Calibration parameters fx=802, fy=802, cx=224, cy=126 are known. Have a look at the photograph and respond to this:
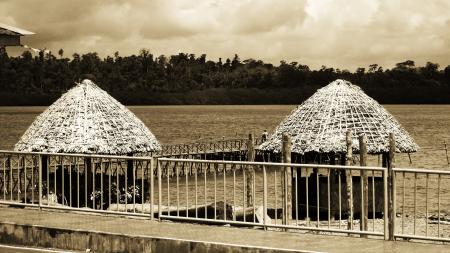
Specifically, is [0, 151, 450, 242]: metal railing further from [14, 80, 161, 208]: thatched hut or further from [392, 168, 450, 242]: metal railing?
[14, 80, 161, 208]: thatched hut

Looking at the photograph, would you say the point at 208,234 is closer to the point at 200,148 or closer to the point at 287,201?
the point at 287,201

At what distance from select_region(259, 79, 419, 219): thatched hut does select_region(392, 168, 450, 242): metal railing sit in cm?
145

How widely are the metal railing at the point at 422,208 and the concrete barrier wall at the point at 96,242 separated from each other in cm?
235

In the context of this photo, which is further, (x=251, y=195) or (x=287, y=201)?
(x=251, y=195)

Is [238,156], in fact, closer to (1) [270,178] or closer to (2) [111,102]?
(1) [270,178]

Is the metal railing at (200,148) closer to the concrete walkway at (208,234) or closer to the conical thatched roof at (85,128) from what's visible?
the conical thatched roof at (85,128)

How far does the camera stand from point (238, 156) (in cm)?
4869

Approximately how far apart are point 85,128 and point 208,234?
15.5 metres

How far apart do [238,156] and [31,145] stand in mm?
25122

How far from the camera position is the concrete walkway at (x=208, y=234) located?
30.6 ft

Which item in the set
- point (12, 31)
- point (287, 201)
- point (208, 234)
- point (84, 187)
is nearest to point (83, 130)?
point (84, 187)

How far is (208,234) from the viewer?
406 inches

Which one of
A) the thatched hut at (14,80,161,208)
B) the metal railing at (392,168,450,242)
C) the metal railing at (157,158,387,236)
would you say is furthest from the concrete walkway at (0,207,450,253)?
the thatched hut at (14,80,161,208)

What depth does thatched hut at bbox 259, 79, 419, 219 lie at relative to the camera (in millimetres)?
23906
